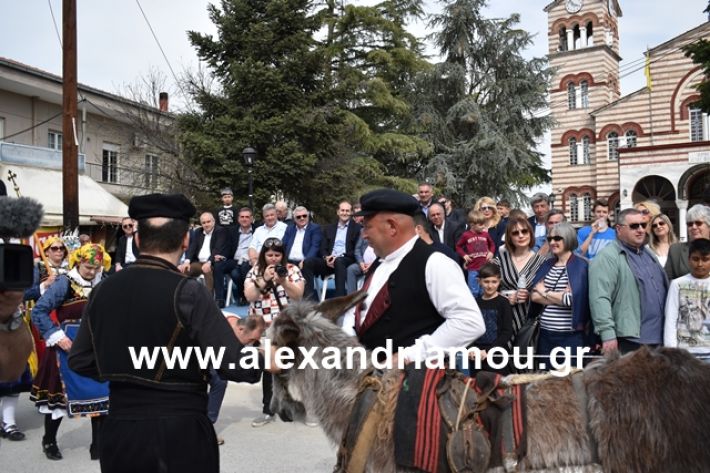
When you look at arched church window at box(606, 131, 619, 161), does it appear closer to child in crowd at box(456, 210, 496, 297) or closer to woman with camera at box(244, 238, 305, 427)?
child in crowd at box(456, 210, 496, 297)

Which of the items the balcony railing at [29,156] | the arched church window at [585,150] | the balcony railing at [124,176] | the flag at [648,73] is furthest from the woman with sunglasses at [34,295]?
the arched church window at [585,150]

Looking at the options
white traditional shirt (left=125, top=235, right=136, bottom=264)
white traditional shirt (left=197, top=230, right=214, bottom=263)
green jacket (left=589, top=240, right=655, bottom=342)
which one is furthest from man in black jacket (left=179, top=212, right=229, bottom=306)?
green jacket (left=589, top=240, right=655, bottom=342)

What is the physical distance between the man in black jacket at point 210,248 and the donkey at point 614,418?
940cm

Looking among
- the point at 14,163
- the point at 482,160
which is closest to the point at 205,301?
the point at 14,163

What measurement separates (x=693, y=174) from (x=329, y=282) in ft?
117

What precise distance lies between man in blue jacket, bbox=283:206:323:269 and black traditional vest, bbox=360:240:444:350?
7.91 meters

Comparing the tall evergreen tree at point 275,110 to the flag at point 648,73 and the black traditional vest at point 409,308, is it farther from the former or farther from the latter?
the flag at point 648,73

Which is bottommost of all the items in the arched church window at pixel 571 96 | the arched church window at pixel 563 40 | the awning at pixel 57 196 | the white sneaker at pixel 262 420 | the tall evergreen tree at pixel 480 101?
the white sneaker at pixel 262 420

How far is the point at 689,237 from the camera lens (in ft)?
19.0

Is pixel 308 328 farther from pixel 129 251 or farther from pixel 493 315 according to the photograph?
pixel 129 251

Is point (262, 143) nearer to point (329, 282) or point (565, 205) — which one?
point (329, 282)

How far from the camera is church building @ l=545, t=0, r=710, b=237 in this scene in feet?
130

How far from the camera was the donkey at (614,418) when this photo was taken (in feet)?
8.55

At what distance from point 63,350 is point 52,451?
3.65ft
